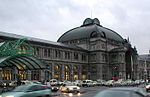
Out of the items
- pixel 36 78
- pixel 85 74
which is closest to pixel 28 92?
pixel 36 78

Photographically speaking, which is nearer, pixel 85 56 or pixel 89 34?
pixel 85 56

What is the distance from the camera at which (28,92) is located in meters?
18.2

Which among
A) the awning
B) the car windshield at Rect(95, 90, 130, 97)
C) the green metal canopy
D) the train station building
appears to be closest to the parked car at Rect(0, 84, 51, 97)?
the car windshield at Rect(95, 90, 130, 97)

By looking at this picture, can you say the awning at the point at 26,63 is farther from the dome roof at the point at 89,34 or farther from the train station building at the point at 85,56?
the dome roof at the point at 89,34

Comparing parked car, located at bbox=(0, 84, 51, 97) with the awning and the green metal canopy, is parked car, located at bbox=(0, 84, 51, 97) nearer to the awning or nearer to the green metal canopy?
the green metal canopy

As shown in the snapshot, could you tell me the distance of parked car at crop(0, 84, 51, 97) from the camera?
17359 millimetres

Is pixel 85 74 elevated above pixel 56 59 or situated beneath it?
situated beneath

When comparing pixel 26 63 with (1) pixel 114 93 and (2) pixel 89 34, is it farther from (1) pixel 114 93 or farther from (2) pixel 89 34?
(2) pixel 89 34

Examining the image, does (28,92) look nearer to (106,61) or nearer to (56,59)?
(56,59)

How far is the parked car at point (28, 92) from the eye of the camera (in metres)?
17.4

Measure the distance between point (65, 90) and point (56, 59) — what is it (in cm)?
3608

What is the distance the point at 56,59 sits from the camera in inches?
2704

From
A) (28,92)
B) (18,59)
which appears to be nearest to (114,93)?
(28,92)

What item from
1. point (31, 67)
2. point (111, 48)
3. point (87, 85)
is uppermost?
point (111, 48)
